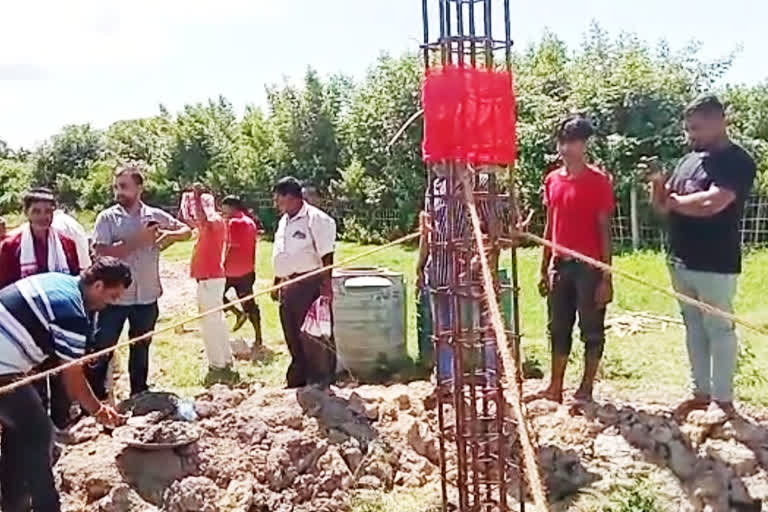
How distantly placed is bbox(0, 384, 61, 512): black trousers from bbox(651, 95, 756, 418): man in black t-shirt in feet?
9.51

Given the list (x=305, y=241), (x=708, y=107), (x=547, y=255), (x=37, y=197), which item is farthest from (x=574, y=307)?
(x=37, y=197)

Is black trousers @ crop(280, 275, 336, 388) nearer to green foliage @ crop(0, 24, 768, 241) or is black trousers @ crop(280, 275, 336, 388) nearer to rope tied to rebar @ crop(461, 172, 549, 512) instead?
rope tied to rebar @ crop(461, 172, 549, 512)

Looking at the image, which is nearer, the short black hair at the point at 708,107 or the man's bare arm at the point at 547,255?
the short black hair at the point at 708,107

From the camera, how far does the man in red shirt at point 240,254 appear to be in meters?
8.95

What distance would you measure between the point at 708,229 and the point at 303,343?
2.64 metres

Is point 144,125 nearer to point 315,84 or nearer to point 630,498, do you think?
point 315,84

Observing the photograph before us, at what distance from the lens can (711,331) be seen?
208 inches

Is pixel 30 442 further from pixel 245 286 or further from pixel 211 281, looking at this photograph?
pixel 245 286

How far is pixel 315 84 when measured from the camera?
22359 millimetres

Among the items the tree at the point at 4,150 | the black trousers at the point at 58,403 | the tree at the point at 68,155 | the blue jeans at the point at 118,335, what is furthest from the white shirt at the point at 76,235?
the tree at the point at 4,150

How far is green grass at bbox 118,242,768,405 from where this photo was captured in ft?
22.6

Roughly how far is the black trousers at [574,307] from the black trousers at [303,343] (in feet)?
4.94

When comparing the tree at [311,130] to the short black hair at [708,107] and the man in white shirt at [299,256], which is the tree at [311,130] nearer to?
the man in white shirt at [299,256]

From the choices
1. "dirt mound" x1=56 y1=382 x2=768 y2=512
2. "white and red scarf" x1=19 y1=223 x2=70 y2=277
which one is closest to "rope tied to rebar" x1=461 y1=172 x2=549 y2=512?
"dirt mound" x1=56 y1=382 x2=768 y2=512
